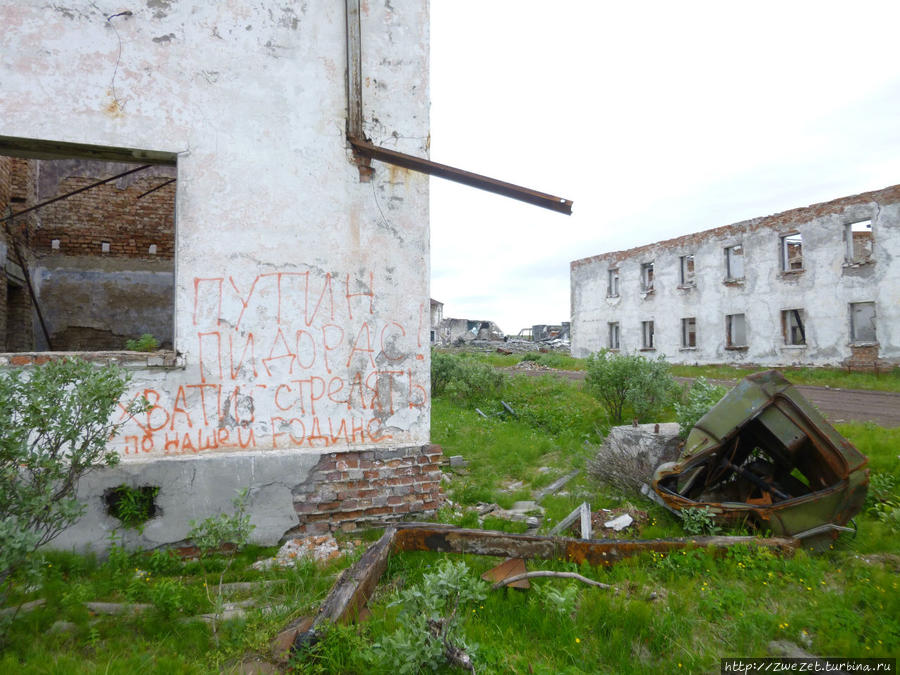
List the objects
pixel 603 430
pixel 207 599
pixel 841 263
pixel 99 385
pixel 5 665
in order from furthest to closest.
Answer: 1. pixel 841 263
2. pixel 603 430
3. pixel 207 599
4. pixel 99 385
5. pixel 5 665

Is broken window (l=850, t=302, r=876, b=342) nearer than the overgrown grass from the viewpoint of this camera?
No

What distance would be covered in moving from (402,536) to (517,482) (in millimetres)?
2835

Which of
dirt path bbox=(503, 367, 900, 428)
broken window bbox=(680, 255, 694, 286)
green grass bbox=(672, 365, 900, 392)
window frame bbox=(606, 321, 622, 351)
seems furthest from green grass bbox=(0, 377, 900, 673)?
window frame bbox=(606, 321, 622, 351)

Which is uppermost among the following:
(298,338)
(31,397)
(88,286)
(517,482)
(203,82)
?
(203,82)

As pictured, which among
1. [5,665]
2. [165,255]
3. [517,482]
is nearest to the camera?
[5,665]

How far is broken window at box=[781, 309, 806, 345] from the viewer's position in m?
18.2

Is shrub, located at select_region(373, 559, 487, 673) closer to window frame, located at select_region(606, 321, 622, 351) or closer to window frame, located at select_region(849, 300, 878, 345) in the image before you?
window frame, located at select_region(849, 300, 878, 345)

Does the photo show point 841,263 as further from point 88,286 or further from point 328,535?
point 88,286

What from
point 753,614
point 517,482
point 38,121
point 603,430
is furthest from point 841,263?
point 38,121

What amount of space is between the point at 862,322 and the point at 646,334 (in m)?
8.29

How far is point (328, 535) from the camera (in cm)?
411

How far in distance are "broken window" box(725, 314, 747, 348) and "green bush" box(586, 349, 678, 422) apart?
13387 mm

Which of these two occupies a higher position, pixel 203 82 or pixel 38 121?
pixel 203 82

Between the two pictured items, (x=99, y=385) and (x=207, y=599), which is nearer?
(x=99, y=385)
